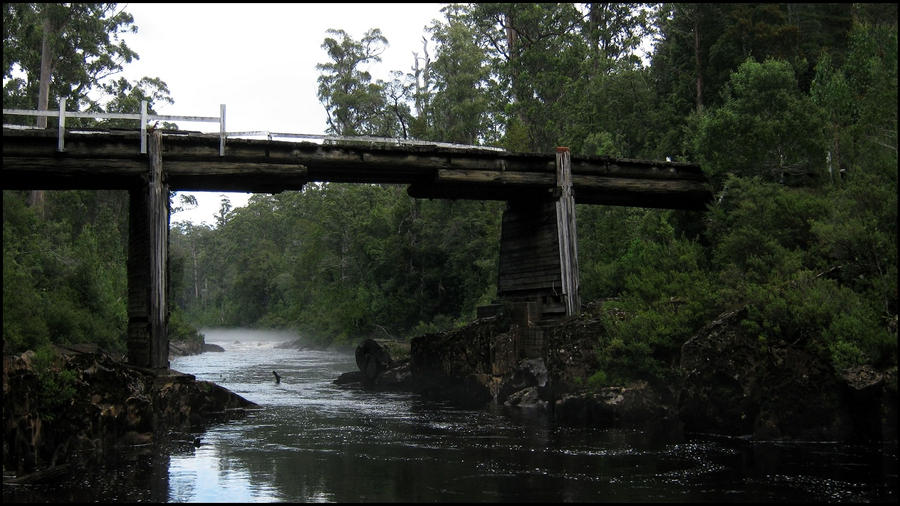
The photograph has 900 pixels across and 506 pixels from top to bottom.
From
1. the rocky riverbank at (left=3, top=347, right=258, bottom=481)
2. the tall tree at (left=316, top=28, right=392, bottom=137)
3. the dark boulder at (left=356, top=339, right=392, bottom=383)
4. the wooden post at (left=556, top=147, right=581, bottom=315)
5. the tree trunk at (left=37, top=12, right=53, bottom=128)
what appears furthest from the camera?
the tall tree at (left=316, top=28, right=392, bottom=137)

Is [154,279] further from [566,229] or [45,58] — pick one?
[45,58]

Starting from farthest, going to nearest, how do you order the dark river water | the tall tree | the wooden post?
the tall tree, the wooden post, the dark river water

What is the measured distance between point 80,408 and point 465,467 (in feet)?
25.3

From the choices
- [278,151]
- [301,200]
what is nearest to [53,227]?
[278,151]

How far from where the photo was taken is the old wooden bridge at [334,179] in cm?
2002

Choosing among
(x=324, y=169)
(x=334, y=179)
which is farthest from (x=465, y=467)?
(x=334, y=179)

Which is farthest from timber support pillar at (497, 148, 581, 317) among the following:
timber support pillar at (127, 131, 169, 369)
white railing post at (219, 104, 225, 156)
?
timber support pillar at (127, 131, 169, 369)

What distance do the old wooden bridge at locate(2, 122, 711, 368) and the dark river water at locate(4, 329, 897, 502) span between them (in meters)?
4.72

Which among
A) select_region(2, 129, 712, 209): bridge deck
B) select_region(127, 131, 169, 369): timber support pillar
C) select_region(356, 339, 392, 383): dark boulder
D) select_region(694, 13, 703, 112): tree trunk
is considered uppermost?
select_region(694, 13, 703, 112): tree trunk

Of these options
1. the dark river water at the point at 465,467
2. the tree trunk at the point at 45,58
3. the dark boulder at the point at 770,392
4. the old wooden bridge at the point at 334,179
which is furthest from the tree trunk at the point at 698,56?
the tree trunk at the point at 45,58

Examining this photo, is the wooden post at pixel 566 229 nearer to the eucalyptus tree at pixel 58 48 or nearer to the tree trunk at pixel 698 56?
the tree trunk at pixel 698 56

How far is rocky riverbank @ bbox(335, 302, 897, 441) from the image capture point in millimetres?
15617

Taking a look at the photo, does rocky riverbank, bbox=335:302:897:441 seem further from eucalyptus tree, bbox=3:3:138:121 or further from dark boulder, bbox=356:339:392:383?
eucalyptus tree, bbox=3:3:138:121

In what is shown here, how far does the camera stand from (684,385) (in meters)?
18.0
